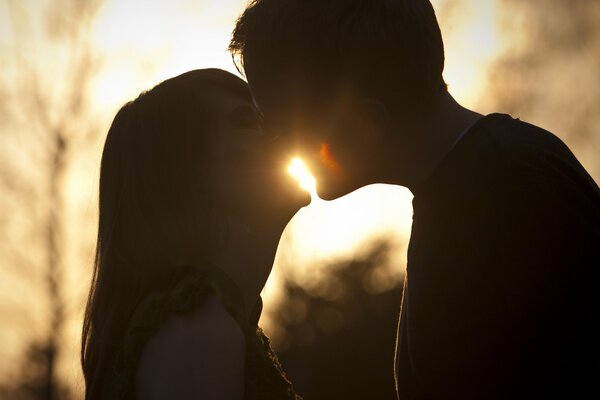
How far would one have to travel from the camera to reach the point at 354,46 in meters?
3.36

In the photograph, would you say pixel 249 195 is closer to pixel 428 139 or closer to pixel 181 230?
pixel 181 230

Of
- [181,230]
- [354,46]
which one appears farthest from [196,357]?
[354,46]

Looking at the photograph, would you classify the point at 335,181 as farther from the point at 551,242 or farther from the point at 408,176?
the point at 551,242

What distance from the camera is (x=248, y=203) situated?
150 inches

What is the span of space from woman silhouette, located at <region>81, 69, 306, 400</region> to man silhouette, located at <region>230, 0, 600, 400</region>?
0.33 meters

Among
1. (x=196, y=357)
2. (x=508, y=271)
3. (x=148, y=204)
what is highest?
(x=148, y=204)

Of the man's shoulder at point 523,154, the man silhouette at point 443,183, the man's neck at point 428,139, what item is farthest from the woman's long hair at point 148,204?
the man's shoulder at point 523,154

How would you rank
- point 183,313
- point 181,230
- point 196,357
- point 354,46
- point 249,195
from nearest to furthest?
Answer: point 196,357 < point 183,313 < point 354,46 < point 181,230 < point 249,195

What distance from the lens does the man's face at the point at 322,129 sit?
11.3 ft

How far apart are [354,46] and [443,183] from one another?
2.22 feet

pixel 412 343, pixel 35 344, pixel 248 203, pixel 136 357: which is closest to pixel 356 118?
pixel 248 203

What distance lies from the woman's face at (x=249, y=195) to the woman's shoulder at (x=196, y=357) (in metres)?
0.54

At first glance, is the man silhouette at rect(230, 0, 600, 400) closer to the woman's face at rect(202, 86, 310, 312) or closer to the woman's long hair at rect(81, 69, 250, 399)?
the woman's face at rect(202, 86, 310, 312)

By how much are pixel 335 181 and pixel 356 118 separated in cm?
28
